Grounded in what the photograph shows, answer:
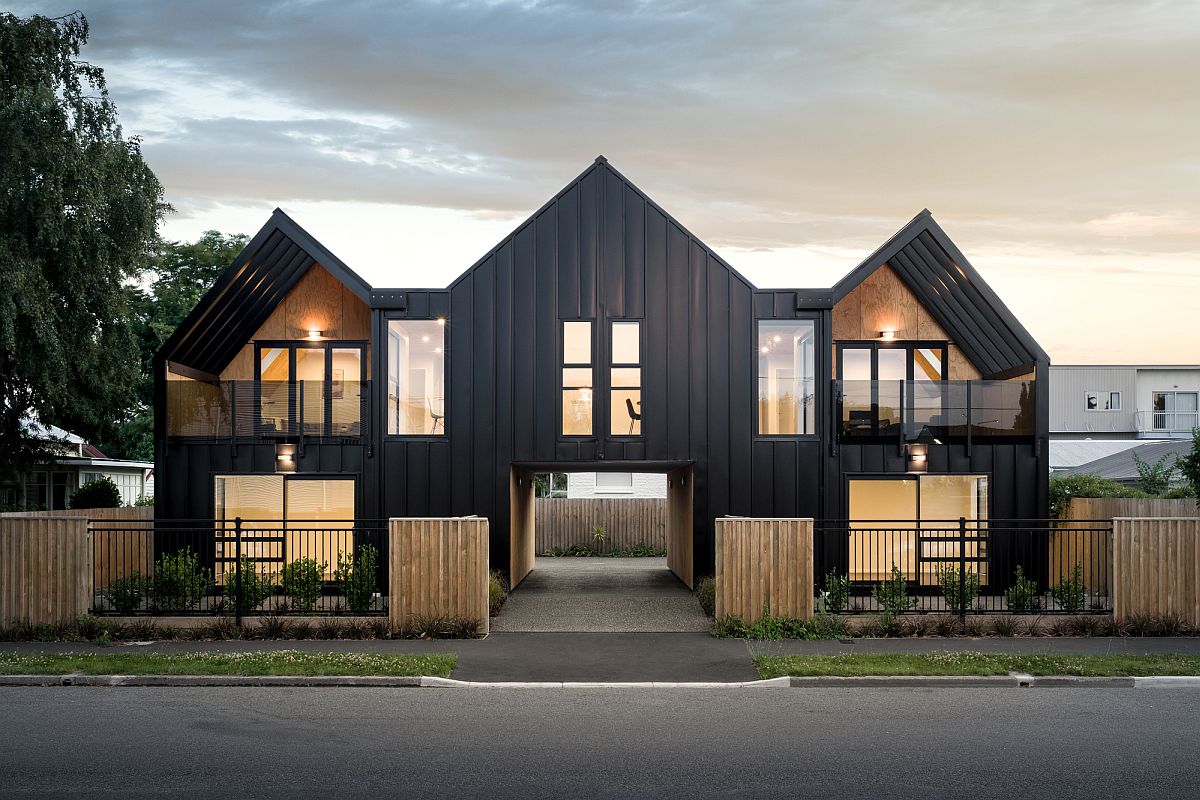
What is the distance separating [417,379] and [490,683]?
973cm

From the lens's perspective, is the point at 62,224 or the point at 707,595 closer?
the point at 707,595

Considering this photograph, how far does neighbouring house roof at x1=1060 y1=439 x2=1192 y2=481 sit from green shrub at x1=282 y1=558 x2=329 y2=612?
21107 mm

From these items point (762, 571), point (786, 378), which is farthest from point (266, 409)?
point (762, 571)

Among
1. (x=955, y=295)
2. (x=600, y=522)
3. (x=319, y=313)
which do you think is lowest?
(x=600, y=522)

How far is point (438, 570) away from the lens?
48.6 feet

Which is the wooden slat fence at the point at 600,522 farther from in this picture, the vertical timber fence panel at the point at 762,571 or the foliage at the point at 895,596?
the vertical timber fence panel at the point at 762,571

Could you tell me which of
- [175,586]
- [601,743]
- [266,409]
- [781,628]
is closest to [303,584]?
[175,586]

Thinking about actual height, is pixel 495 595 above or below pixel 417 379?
below

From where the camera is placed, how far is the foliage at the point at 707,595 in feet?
56.3

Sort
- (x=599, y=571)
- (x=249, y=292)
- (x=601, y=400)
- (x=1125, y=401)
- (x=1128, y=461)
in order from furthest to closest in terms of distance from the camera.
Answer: (x=1125, y=401) → (x=1128, y=461) → (x=599, y=571) → (x=249, y=292) → (x=601, y=400)

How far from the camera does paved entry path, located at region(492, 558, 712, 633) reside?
52.9ft

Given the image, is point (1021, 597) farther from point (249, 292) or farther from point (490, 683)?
point (249, 292)

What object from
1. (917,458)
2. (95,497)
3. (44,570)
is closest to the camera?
(44,570)

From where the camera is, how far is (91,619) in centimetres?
1461
